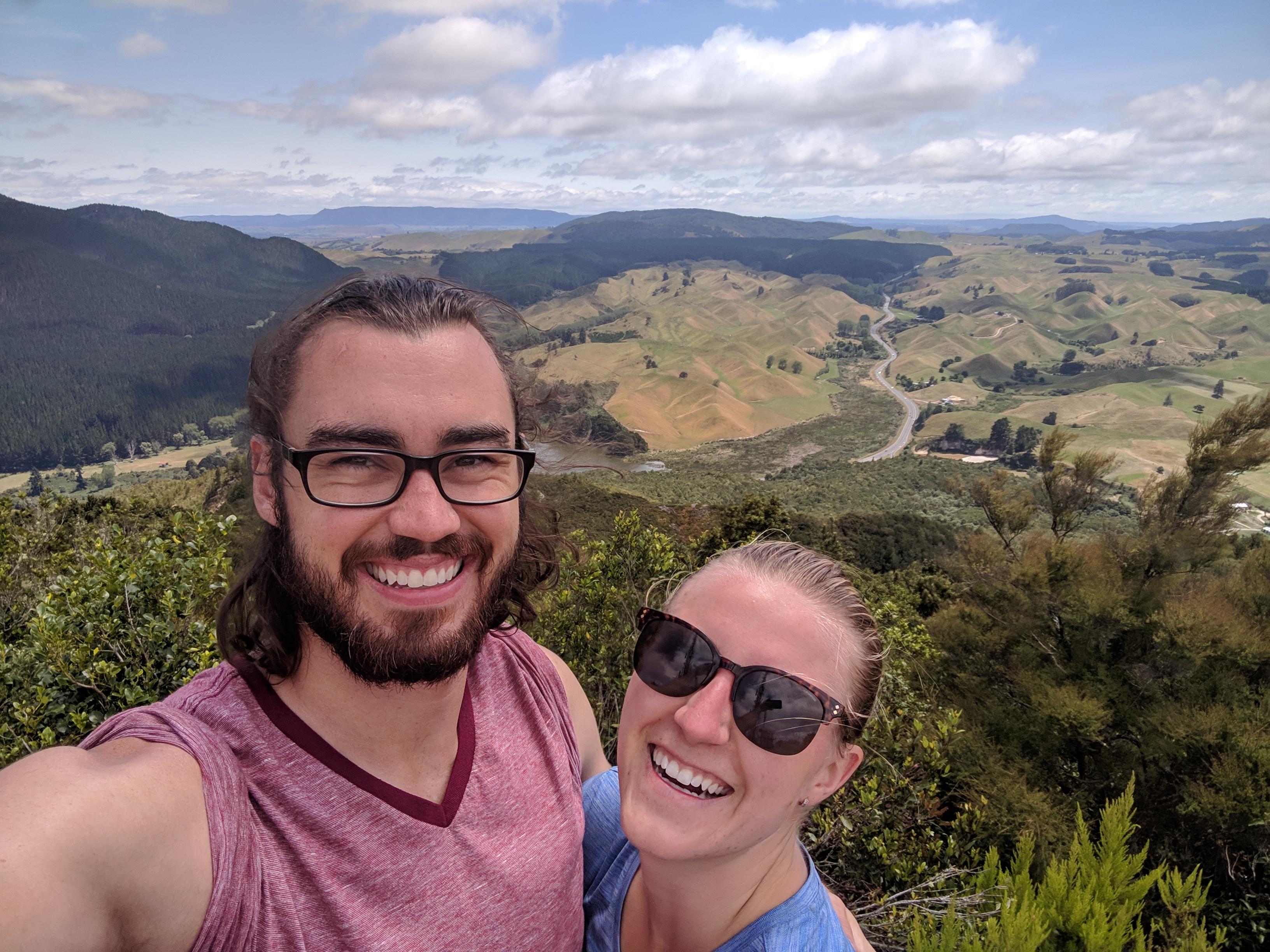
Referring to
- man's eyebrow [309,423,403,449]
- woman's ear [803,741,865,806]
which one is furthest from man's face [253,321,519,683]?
woman's ear [803,741,865,806]

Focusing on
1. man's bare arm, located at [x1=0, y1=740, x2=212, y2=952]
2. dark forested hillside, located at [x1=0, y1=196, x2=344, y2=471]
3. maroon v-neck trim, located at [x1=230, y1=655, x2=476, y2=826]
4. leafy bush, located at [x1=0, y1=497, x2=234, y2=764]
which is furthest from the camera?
dark forested hillside, located at [x1=0, y1=196, x2=344, y2=471]

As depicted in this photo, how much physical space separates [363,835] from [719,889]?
1.04 metres

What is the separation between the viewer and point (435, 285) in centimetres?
235

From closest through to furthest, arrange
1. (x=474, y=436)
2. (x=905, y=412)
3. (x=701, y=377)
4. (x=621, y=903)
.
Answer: (x=474, y=436) → (x=621, y=903) → (x=905, y=412) → (x=701, y=377)

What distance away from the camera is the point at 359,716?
6.51ft

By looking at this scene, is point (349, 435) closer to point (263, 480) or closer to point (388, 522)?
point (388, 522)

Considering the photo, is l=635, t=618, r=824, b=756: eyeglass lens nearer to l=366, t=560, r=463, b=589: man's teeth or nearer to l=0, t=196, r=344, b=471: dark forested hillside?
l=366, t=560, r=463, b=589: man's teeth

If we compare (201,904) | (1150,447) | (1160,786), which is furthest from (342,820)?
(1150,447)

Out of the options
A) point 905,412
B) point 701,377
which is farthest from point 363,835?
point 701,377

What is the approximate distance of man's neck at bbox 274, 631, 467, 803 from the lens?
6.42 ft

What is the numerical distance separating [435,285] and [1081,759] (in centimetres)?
1516

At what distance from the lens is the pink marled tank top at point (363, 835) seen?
1.61m

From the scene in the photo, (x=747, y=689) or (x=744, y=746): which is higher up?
(x=747, y=689)

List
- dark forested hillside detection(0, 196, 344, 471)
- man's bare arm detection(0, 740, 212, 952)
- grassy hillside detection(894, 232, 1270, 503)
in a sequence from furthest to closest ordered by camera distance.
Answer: dark forested hillside detection(0, 196, 344, 471) → grassy hillside detection(894, 232, 1270, 503) → man's bare arm detection(0, 740, 212, 952)
